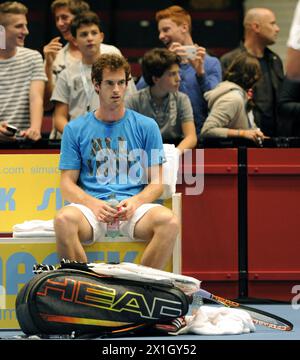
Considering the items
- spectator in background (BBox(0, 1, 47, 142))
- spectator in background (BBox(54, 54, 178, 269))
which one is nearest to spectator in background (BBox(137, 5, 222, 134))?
spectator in background (BBox(0, 1, 47, 142))

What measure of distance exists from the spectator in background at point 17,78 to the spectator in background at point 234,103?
1.28 metres

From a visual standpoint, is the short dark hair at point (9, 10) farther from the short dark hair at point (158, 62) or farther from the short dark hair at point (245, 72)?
the short dark hair at point (245, 72)

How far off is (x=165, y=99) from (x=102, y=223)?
1.72 metres

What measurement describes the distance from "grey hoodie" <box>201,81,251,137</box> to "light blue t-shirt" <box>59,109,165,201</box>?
Result: 3.72 feet

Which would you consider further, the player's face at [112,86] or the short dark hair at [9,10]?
the short dark hair at [9,10]

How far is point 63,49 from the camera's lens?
891 cm

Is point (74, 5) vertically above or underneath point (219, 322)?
above

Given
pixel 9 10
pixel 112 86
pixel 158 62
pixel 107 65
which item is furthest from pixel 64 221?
pixel 9 10

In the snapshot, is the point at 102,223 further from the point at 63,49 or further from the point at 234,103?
the point at 63,49

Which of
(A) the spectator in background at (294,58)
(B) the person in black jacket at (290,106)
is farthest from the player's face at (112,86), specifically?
(A) the spectator in background at (294,58)

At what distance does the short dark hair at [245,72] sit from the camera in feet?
27.0

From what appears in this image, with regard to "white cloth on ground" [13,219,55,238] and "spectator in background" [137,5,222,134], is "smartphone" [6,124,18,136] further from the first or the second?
"spectator in background" [137,5,222,134]

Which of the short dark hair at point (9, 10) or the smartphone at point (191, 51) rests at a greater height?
the short dark hair at point (9, 10)

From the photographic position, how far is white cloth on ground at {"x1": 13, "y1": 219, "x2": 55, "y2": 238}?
22.2 feet
